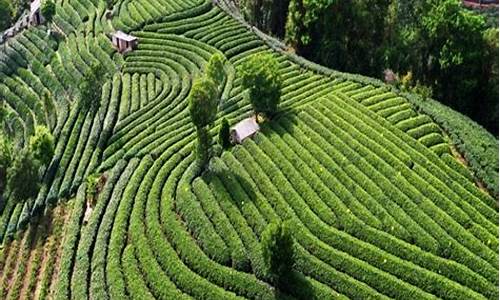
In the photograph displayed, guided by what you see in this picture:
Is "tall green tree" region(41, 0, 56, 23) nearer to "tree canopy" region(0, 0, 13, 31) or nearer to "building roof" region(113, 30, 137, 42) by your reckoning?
"tree canopy" region(0, 0, 13, 31)

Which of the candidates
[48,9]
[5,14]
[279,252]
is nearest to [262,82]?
[279,252]

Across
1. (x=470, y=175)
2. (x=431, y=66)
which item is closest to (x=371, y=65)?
(x=431, y=66)

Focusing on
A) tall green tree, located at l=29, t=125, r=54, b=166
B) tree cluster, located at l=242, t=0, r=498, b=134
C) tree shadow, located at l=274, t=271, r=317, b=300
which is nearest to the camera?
tree shadow, located at l=274, t=271, r=317, b=300

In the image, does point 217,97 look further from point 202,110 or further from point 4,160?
point 4,160

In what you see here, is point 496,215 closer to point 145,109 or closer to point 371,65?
point 371,65

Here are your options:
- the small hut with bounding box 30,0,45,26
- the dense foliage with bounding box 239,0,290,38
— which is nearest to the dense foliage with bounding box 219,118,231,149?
the dense foliage with bounding box 239,0,290,38

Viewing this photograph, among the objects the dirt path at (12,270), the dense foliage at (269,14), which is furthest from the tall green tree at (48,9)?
the dirt path at (12,270)

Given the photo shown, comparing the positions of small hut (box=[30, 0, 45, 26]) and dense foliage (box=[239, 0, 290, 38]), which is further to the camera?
small hut (box=[30, 0, 45, 26])
